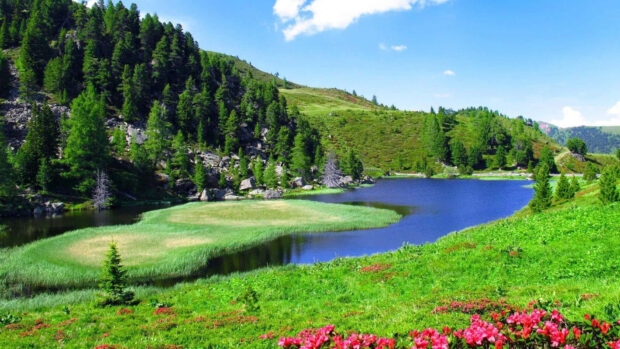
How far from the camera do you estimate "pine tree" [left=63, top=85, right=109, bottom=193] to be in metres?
88.8

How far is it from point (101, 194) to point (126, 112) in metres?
52.3

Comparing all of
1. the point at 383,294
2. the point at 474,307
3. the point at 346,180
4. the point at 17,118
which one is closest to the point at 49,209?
the point at 17,118

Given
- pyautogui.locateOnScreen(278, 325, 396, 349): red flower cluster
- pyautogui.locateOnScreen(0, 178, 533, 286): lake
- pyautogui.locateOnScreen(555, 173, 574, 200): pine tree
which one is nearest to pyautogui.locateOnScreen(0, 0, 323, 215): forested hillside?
pyautogui.locateOnScreen(0, 178, 533, 286): lake

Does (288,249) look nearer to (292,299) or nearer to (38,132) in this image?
(292,299)

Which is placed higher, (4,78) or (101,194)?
(4,78)

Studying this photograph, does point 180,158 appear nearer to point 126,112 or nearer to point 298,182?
point 126,112

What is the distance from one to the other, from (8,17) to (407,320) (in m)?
208

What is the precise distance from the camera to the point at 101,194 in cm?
8456

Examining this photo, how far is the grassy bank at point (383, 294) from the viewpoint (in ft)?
42.7

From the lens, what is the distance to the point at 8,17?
15188 cm

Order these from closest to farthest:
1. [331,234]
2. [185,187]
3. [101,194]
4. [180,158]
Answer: [331,234], [101,194], [185,187], [180,158]

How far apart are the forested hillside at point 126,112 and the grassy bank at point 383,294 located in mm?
75860

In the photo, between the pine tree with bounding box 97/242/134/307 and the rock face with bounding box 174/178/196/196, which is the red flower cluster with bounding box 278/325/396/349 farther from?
the rock face with bounding box 174/178/196/196

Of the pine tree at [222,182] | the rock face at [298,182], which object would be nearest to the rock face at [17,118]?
the pine tree at [222,182]
